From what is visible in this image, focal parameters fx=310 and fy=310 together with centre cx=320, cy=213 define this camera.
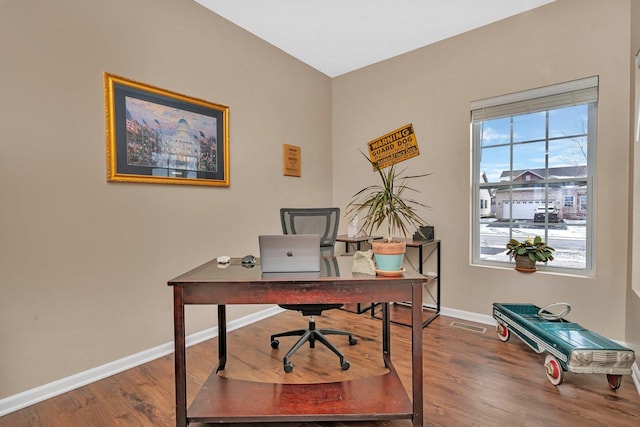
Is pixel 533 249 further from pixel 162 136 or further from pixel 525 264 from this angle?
pixel 162 136

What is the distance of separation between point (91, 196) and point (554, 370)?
3138 millimetres

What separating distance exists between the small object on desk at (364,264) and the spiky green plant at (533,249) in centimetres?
180

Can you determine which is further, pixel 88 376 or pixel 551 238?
pixel 551 238

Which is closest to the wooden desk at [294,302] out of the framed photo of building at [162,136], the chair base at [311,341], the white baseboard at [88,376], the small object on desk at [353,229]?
the chair base at [311,341]

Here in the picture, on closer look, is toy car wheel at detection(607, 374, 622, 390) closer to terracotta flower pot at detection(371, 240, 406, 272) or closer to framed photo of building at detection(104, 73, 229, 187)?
terracotta flower pot at detection(371, 240, 406, 272)

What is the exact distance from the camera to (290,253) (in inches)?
61.3

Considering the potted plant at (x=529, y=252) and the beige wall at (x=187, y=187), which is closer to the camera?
the beige wall at (x=187, y=187)

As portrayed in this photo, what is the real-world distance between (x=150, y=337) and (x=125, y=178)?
3.91ft

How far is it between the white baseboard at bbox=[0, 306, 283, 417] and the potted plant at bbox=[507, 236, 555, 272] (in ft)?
9.01

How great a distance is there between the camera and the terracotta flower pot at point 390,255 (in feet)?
5.09

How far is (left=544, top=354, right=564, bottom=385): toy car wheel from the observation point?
6.20 ft

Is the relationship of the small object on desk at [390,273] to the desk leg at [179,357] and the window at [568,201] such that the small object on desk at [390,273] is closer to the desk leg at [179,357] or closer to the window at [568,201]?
the desk leg at [179,357]

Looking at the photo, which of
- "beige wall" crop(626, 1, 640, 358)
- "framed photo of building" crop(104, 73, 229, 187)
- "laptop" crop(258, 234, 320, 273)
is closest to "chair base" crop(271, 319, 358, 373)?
"laptop" crop(258, 234, 320, 273)

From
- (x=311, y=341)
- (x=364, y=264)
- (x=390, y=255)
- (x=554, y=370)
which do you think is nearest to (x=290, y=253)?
(x=364, y=264)
